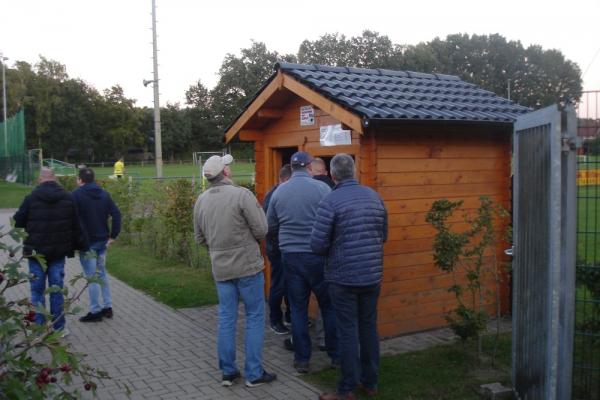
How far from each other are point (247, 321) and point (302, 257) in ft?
2.53

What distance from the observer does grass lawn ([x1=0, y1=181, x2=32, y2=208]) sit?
24436mm

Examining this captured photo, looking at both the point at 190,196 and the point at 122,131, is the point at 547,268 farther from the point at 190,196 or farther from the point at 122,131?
the point at 122,131

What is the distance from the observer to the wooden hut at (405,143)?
20.8 feet

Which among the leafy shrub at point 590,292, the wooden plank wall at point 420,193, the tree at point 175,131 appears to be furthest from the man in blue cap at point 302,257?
the tree at point 175,131

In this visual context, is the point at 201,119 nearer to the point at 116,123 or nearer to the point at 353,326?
the point at 116,123

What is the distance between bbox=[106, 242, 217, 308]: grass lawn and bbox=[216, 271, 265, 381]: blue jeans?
3100mm

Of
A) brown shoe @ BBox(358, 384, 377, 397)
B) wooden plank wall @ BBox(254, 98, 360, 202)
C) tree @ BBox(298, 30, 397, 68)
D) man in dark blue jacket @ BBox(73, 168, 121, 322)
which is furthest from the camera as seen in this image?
tree @ BBox(298, 30, 397, 68)

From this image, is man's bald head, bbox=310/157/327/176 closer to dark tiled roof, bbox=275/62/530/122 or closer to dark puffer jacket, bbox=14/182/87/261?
dark tiled roof, bbox=275/62/530/122

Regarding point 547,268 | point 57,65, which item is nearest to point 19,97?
point 57,65

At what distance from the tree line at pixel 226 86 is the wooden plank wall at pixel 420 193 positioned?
57.6 metres

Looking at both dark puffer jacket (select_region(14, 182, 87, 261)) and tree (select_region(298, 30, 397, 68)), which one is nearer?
dark puffer jacket (select_region(14, 182, 87, 261))

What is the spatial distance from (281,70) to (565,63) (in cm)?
7261

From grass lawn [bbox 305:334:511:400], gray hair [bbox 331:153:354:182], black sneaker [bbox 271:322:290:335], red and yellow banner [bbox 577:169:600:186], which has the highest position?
gray hair [bbox 331:153:354:182]

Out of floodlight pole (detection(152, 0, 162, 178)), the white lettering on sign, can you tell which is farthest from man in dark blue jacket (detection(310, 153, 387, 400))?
floodlight pole (detection(152, 0, 162, 178))
